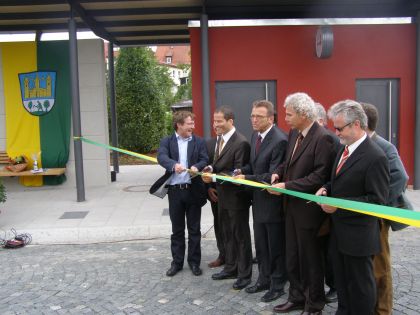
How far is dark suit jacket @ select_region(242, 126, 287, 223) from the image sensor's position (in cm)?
406

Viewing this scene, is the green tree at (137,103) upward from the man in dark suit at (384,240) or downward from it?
upward

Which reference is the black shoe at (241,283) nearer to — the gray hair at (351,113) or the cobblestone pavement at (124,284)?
the cobblestone pavement at (124,284)

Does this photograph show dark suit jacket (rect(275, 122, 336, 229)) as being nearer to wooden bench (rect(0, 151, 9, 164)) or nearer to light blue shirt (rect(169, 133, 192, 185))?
light blue shirt (rect(169, 133, 192, 185))

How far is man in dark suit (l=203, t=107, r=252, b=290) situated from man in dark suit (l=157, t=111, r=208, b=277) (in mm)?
271

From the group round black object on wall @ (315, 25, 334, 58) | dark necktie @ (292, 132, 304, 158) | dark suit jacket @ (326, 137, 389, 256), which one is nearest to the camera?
dark suit jacket @ (326, 137, 389, 256)

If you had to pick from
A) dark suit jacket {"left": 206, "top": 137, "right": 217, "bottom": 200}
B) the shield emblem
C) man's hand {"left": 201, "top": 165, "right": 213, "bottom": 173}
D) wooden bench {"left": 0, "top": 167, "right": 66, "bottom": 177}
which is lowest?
wooden bench {"left": 0, "top": 167, "right": 66, "bottom": 177}

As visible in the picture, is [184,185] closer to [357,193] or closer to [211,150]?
[211,150]

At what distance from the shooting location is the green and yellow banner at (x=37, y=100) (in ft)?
31.7

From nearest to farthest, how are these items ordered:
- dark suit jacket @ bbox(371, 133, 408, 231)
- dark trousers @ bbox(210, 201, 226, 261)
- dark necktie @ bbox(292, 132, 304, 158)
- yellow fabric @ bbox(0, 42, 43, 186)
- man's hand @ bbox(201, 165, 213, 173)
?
dark suit jacket @ bbox(371, 133, 408, 231)
dark necktie @ bbox(292, 132, 304, 158)
man's hand @ bbox(201, 165, 213, 173)
dark trousers @ bbox(210, 201, 226, 261)
yellow fabric @ bbox(0, 42, 43, 186)

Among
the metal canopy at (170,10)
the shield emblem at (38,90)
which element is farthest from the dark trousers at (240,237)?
the shield emblem at (38,90)

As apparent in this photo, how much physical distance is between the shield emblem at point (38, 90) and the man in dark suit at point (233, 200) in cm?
629

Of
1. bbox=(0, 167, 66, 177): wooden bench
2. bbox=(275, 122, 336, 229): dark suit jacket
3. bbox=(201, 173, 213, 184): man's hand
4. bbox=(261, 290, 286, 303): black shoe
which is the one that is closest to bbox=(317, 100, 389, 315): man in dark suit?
bbox=(275, 122, 336, 229): dark suit jacket

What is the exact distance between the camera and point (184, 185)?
4.77 meters

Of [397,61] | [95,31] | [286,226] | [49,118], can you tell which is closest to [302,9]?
[397,61]
